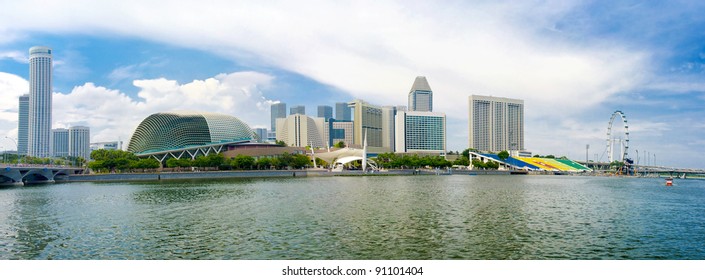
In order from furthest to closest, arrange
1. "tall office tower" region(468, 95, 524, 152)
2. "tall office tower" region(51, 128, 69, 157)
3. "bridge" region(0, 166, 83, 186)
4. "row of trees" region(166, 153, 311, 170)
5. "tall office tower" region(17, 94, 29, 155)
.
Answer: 1. "tall office tower" region(468, 95, 524, 152)
2. "tall office tower" region(51, 128, 69, 157)
3. "row of trees" region(166, 153, 311, 170)
4. "bridge" region(0, 166, 83, 186)
5. "tall office tower" region(17, 94, 29, 155)

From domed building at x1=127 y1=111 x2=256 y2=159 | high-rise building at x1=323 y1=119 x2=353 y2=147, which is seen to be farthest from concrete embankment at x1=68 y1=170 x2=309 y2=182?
high-rise building at x1=323 y1=119 x2=353 y2=147

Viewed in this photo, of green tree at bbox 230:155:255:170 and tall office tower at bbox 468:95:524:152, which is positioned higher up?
tall office tower at bbox 468:95:524:152

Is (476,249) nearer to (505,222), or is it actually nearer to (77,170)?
(505,222)

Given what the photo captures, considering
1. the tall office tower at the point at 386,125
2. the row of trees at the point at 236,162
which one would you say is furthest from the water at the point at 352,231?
the tall office tower at the point at 386,125

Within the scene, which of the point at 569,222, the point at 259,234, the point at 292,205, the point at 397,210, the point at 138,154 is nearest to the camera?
the point at 259,234

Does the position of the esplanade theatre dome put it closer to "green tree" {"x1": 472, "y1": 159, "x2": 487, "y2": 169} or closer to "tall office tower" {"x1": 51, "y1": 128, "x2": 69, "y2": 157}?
"tall office tower" {"x1": 51, "y1": 128, "x2": 69, "y2": 157}

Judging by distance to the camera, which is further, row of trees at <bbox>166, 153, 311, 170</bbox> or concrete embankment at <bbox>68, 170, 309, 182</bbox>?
row of trees at <bbox>166, 153, 311, 170</bbox>
